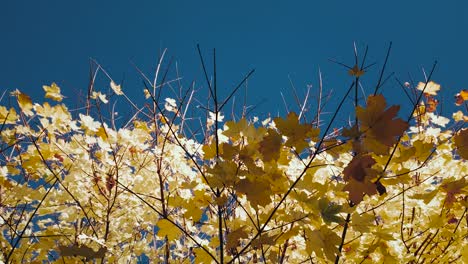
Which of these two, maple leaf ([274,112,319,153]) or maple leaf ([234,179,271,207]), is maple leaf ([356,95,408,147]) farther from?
maple leaf ([234,179,271,207])

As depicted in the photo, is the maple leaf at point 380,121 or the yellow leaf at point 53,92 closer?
the maple leaf at point 380,121

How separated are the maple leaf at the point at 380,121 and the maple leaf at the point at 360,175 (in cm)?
8

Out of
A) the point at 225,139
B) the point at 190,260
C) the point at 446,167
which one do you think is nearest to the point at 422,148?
the point at 446,167

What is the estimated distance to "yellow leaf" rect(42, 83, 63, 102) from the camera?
8.81ft

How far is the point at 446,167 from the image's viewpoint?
243 centimetres

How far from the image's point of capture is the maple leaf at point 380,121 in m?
1.20

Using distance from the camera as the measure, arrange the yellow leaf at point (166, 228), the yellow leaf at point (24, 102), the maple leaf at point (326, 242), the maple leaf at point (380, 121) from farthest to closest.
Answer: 1. the yellow leaf at point (24, 102)
2. the yellow leaf at point (166, 228)
3. the maple leaf at point (326, 242)
4. the maple leaf at point (380, 121)

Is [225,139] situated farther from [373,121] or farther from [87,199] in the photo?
[373,121]

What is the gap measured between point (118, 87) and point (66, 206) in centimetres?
100

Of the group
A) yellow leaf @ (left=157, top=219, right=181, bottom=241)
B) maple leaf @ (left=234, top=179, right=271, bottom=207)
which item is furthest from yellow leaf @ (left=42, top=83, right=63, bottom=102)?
maple leaf @ (left=234, top=179, right=271, bottom=207)

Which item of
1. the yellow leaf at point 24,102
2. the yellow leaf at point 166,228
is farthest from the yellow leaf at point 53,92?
the yellow leaf at point 166,228

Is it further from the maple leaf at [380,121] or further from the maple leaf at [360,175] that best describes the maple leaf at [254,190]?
the maple leaf at [380,121]

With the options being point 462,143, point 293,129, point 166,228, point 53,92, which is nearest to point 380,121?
point 293,129

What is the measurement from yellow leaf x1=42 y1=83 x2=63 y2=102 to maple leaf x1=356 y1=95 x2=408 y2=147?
213 cm
